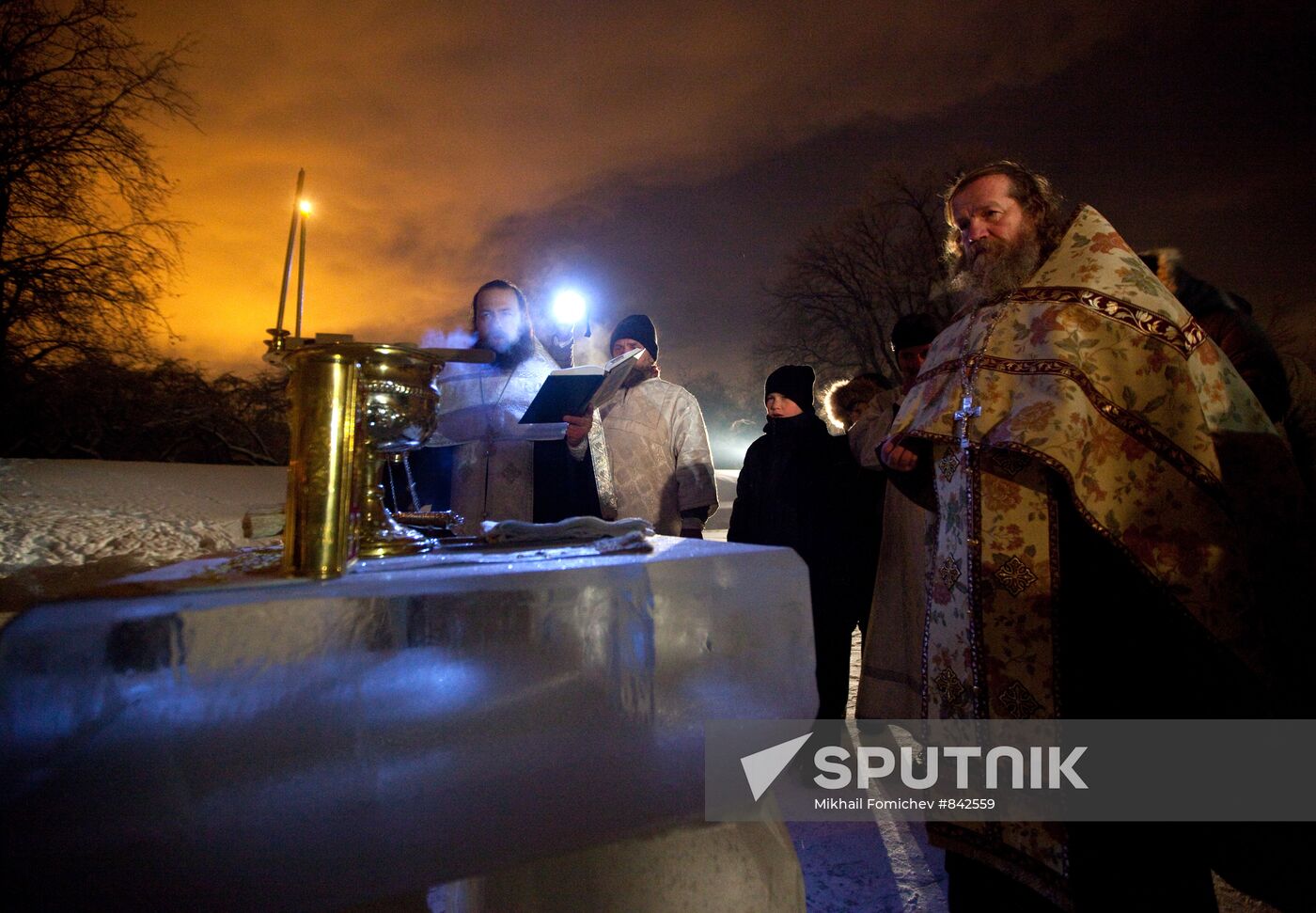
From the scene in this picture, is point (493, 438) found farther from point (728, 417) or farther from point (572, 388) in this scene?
point (728, 417)

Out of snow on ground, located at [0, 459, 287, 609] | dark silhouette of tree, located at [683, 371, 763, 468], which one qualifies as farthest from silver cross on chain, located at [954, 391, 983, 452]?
dark silhouette of tree, located at [683, 371, 763, 468]

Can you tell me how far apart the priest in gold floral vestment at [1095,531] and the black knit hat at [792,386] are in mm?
1691

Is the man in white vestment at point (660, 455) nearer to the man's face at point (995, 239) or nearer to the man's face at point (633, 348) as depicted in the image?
the man's face at point (633, 348)

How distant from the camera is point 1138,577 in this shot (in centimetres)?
157

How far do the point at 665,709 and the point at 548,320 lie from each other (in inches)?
146

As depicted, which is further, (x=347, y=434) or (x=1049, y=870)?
(x=1049, y=870)

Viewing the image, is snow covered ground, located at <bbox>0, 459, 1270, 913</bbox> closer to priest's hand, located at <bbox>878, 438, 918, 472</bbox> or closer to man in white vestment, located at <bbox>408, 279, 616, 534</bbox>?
man in white vestment, located at <bbox>408, 279, 616, 534</bbox>

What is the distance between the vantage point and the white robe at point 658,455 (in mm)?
3188

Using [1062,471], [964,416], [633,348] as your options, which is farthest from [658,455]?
[1062,471]

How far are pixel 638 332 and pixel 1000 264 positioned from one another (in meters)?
2.09

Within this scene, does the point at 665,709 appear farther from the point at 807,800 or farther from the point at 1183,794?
the point at 807,800

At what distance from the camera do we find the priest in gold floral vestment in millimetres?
1497

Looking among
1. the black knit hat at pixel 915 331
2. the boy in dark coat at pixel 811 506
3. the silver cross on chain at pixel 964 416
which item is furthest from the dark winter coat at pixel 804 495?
the silver cross on chain at pixel 964 416

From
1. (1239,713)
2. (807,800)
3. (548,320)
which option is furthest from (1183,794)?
(548,320)
